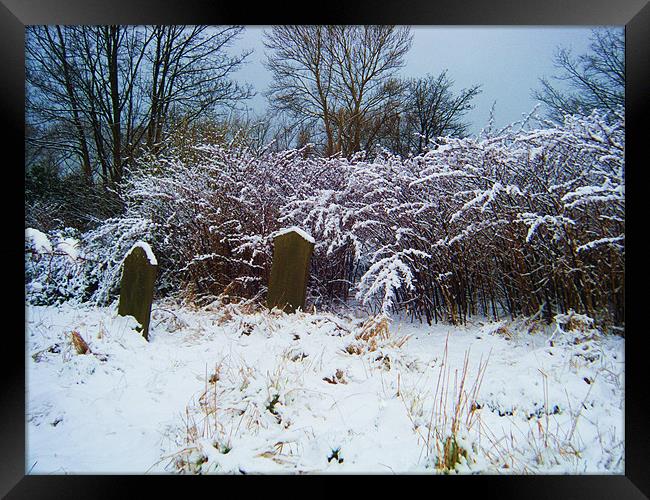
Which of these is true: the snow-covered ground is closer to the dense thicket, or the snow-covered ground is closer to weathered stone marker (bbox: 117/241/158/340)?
weathered stone marker (bbox: 117/241/158/340)

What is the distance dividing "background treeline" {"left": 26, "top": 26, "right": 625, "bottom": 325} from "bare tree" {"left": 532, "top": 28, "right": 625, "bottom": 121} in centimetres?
1

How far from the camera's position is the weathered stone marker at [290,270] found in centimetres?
275

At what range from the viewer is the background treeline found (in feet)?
7.77

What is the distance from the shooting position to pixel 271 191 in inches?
127

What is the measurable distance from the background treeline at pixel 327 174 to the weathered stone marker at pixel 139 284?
0.84 ft

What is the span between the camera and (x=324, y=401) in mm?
2004

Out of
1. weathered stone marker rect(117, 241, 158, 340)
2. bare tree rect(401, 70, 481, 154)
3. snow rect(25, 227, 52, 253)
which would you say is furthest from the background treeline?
weathered stone marker rect(117, 241, 158, 340)

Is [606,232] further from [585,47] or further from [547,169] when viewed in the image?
A: [585,47]

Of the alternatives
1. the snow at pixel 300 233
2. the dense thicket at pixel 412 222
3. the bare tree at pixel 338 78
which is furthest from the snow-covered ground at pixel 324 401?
the bare tree at pixel 338 78

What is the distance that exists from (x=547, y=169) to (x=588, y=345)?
3.82ft

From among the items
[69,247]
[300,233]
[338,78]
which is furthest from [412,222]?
[69,247]
